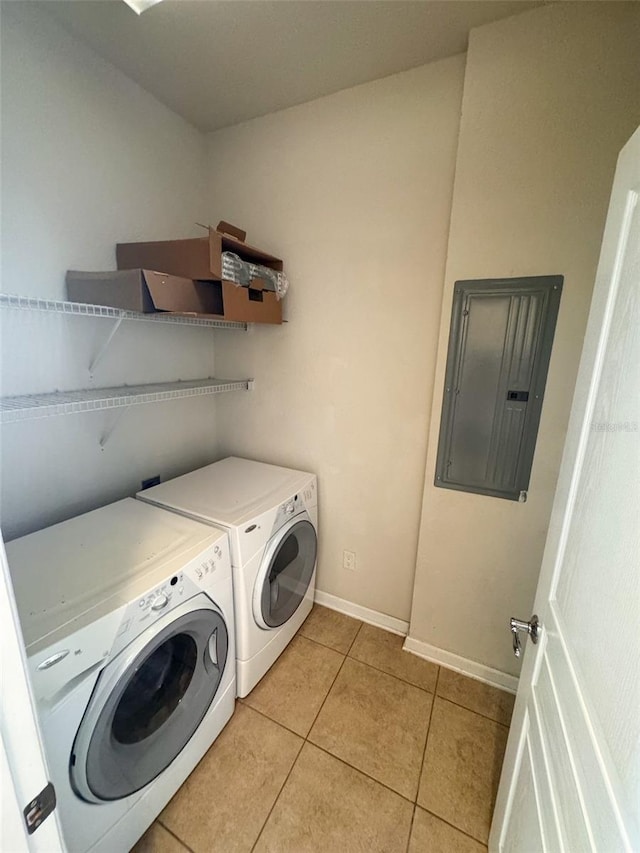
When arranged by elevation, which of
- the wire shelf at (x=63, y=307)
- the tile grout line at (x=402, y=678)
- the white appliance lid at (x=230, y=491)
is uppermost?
the wire shelf at (x=63, y=307)

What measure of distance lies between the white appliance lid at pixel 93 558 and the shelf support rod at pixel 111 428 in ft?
0.97

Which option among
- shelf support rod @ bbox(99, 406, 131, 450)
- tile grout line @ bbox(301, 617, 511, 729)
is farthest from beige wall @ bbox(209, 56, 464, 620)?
shelf support rod @ bbox(99, 406, 131, 450)

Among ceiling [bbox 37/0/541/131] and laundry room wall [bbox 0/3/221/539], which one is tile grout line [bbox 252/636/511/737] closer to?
laundry room wall [bbox 0/3/221/539]

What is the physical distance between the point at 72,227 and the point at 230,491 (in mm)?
1232

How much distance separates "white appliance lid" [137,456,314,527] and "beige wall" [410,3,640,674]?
720mm

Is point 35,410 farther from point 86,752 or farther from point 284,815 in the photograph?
point 284,815

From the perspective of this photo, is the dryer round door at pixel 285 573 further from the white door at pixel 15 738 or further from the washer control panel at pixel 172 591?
the white door at pixel 15 738

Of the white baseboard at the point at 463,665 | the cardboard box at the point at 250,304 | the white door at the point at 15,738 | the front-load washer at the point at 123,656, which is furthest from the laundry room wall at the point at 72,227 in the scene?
the white baseboard at the point at 463,665

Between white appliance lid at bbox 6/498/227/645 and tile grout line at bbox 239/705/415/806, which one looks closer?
white appliance lid at bbox 6/498/227/645

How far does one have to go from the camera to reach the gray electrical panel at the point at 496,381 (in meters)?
1.22

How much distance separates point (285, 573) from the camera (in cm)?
164

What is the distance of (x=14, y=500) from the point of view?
122cm

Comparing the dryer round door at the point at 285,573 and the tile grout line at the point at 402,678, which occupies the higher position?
the dryer round door at the point at 285,573

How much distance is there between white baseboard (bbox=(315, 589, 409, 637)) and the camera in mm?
1837
